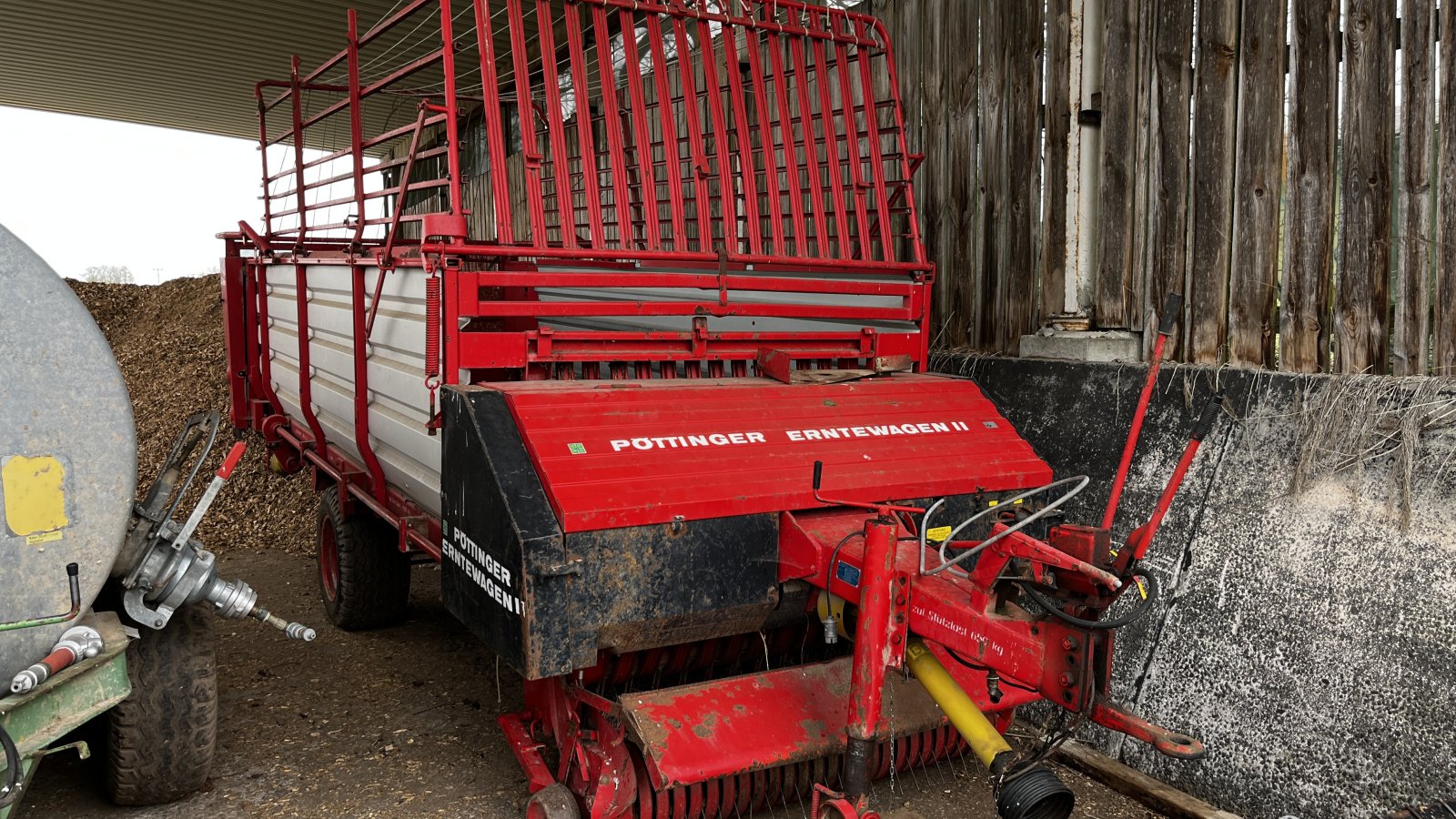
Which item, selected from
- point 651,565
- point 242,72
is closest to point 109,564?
point 651,565

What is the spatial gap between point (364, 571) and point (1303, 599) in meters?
4.30

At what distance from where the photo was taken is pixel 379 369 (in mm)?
4355

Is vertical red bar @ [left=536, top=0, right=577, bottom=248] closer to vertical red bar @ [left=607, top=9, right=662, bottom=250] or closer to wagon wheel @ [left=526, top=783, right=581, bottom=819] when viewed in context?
vertical red bar @ [left=607, top=9, right=662, bottom=250]

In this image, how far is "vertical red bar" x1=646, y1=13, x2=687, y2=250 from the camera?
4066mm

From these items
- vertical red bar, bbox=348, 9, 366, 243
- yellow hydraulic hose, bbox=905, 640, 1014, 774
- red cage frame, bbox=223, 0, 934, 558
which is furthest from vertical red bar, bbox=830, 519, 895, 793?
vertical red bar, bbox=348, 9, 366, 243

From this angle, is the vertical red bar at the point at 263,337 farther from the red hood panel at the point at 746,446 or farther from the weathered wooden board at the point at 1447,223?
the weathered wooden board at the point at 1447,223

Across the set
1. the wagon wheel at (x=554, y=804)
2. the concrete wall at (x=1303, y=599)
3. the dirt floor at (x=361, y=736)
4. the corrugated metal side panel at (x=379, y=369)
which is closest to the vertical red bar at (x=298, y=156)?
the corrugated metal side panel at (x=379, y=369)

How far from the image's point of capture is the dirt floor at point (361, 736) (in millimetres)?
3650

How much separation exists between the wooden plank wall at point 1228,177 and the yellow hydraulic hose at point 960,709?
6.64 feet

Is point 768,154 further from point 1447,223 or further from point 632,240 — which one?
point 1447,223

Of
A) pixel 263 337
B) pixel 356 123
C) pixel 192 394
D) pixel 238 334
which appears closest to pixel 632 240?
pixel 356 123

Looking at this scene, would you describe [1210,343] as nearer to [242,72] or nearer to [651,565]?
[651,565]

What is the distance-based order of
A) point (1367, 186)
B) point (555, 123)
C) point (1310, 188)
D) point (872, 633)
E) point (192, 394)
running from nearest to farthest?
point (872, 633)
point (1367, 186)
point (1310, 188)
point (555, 123)
point (192, 394)

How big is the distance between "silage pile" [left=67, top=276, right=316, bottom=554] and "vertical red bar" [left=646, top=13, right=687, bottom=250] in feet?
11.5
